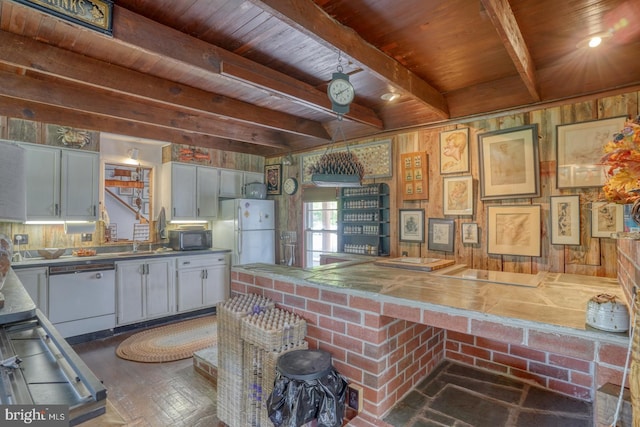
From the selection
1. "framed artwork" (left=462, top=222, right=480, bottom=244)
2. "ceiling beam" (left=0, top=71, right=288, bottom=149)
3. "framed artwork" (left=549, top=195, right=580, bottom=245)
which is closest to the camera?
"framed artwork" (left=549, top=195, right=580, bottom=245)

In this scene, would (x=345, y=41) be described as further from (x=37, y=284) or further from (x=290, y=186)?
(x=37, y=284)

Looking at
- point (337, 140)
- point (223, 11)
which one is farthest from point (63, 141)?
point (337, 140)

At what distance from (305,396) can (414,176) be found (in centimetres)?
281

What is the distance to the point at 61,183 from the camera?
3.78 metres

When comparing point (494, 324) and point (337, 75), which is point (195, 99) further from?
point (494, 324)

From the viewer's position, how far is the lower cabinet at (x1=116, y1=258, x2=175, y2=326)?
3.97 m

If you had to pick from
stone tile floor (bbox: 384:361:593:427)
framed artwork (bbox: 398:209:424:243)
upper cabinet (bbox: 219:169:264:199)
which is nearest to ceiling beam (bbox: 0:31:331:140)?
upper cabinet (bbox: 219:169:264:199)

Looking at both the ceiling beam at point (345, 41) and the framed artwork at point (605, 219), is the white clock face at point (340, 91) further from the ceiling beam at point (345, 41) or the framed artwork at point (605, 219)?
the framed artwork at point (605, 219)

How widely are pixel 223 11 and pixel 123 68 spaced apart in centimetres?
133

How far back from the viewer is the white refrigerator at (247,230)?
16.3 ft

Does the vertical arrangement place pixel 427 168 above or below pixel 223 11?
below

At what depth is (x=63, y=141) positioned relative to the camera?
12.5ft

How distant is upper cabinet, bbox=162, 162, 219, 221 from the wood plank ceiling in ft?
3.83

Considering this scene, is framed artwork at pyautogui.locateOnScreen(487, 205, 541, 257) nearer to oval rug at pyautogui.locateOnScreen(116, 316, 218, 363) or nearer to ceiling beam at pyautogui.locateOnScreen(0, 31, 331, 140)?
ceiling beam at pyautogui.locateOnScreen(0, 31, 331, 140)
